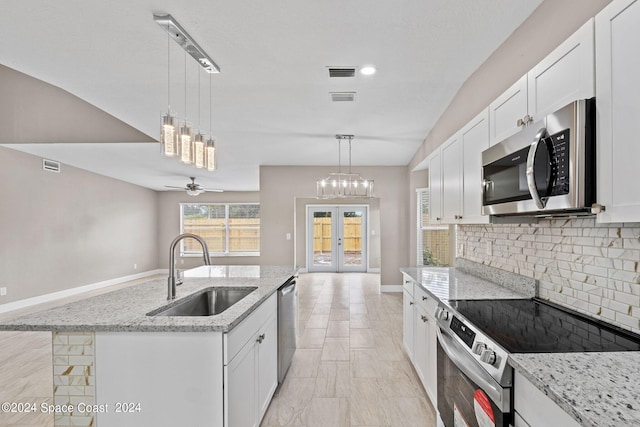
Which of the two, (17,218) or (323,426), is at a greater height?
(17,218)

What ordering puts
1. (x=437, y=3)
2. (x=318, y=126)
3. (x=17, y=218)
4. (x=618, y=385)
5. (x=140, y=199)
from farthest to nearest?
(x=140, y=199) → (x=17, y=218) → (x=318, y=126) → (x=437, y=3) → (x=618, y=385)

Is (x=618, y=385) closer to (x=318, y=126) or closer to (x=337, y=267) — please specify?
(x=318, y=126)

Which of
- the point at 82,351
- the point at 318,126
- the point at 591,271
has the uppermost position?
the point at 318,126

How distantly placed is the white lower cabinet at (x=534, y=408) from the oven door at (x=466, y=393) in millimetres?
42

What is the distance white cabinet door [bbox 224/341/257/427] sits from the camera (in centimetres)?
156

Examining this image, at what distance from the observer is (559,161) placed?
1304 millimetres

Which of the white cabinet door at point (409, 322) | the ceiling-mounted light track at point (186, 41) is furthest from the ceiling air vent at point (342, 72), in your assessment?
the white cabinet door at point (409, 322)

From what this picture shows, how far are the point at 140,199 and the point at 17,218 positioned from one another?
3227 millimetres

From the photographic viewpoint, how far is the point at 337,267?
9.12m

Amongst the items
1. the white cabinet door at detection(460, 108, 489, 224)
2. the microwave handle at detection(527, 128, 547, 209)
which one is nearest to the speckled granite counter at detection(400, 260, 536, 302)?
the white cabinet door at detection(460, 108, 489, 224)

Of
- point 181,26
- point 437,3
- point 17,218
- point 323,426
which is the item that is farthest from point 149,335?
point 17,218

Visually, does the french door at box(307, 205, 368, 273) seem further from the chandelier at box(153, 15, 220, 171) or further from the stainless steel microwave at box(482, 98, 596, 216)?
the stainless steel microwave at box(482, 98, 596, 216)

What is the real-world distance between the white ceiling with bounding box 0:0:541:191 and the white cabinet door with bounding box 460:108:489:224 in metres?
0.66

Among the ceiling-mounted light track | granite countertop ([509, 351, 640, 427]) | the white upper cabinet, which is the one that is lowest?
granite countertop ([509, 351, 640, 427])
